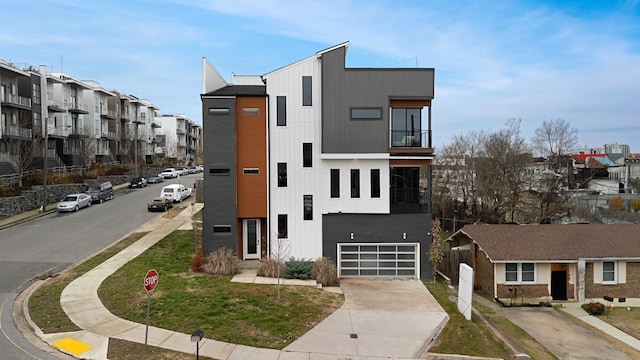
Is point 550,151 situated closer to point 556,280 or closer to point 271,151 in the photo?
point 556,280

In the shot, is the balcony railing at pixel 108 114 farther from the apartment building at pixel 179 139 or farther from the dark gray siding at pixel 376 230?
the dark gray siding at pixel 376 230

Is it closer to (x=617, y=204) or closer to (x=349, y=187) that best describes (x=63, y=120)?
(x=349, y=187)

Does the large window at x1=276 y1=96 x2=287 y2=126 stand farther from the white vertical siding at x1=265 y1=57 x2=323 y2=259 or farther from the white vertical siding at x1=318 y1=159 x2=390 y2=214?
the white vertical siding at x1=318 y1=159 x2=390 y2=214

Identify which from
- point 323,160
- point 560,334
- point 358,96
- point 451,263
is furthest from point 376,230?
point 560,334

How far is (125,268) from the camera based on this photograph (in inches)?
748

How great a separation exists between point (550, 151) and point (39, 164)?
58.2 meters

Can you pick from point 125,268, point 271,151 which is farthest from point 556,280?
point 125,268

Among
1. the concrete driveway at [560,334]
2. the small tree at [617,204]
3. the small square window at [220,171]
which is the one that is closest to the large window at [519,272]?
the concrete driveway at [560,334]

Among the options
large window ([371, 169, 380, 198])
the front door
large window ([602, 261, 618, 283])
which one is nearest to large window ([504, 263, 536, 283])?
large window ([602, 261, 618, 283])

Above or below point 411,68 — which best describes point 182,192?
below

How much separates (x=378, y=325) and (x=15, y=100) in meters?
46.7

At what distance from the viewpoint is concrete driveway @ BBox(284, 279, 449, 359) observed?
12.0 meters

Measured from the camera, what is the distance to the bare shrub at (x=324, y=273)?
1936 centimetres

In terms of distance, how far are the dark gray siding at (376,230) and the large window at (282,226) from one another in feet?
6.99
